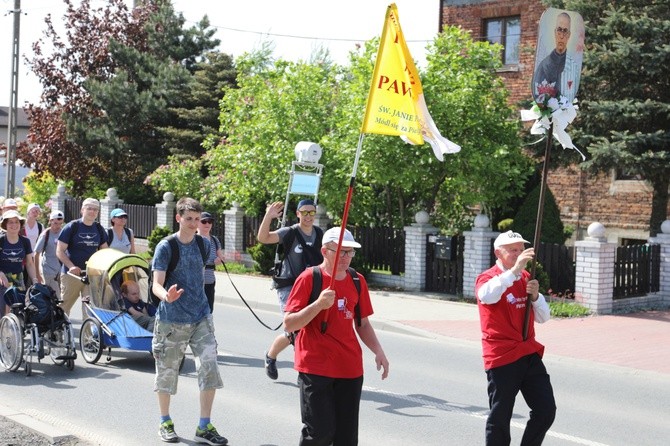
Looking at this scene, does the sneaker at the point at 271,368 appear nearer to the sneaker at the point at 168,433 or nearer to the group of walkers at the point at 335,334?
the group of walkers at the point at 335,334

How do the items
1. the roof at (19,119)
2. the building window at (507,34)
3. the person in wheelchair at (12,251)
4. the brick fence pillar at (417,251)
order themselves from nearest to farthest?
the person in wheelchair at (12,251)
the brick fence pillar at (417,251)
the building window at (507,34)
the roof at (19,119)

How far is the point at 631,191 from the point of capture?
78.7ft

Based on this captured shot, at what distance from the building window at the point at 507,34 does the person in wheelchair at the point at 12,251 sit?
59.4ft

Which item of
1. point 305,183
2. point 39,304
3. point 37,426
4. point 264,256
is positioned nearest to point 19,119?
point 264,256

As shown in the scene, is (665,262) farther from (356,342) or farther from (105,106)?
(105,106)

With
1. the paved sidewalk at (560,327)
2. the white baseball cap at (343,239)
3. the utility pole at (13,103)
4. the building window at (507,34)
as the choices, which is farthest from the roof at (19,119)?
the white baseball cap at (343,239)

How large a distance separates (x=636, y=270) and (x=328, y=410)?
1361cm

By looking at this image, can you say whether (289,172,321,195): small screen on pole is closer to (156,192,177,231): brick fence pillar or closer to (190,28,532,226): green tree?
(190,28,532,226): green tree

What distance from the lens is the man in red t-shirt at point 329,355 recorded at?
5645mm

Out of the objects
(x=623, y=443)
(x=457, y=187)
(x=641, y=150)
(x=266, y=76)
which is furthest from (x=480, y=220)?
(x=623, y=443)

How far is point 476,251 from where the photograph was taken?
18453mm

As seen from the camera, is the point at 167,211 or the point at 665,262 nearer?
the point at 665,262

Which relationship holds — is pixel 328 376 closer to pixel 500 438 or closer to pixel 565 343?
pixel 500 438

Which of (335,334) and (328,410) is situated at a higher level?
(335,334)
